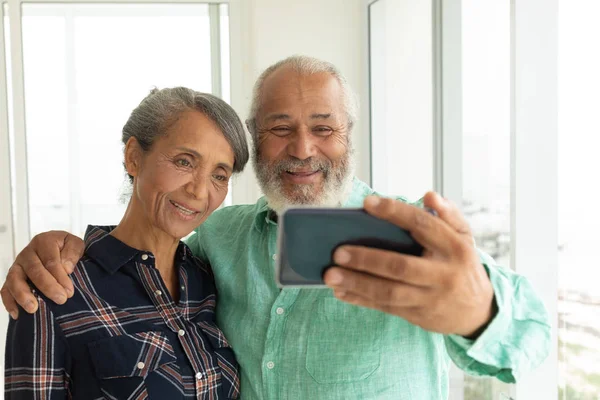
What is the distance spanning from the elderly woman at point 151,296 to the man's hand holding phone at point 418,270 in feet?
1.87

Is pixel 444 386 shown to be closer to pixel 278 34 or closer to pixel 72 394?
pixel 72 394

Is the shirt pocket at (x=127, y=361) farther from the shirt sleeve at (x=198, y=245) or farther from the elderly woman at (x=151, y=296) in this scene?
A: the shirt sleeve at (x=198, y=245)

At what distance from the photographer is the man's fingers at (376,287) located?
87 centimetres

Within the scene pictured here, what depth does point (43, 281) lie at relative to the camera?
125 centimetres

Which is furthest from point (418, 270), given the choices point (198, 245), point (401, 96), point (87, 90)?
point (87, 90)

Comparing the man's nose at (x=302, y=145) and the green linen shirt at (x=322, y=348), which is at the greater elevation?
the man's nose at (x=302, y=145)

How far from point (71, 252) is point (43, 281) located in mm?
111

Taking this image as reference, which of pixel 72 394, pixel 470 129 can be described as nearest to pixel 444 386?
pixel 72 394

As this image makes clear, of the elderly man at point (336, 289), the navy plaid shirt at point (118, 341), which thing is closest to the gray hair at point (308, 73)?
the elderly man at point (336, 289)

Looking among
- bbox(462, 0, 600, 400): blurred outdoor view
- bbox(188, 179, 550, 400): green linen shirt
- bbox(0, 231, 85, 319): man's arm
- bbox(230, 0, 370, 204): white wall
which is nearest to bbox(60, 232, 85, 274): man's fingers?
bbox(0, 231, 85, 319): man's arm

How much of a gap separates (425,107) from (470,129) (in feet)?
1.54

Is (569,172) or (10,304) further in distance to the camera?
(569,172)

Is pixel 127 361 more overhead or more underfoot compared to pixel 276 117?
more underfoot

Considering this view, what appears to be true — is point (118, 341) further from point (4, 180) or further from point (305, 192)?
point (4, 180)
